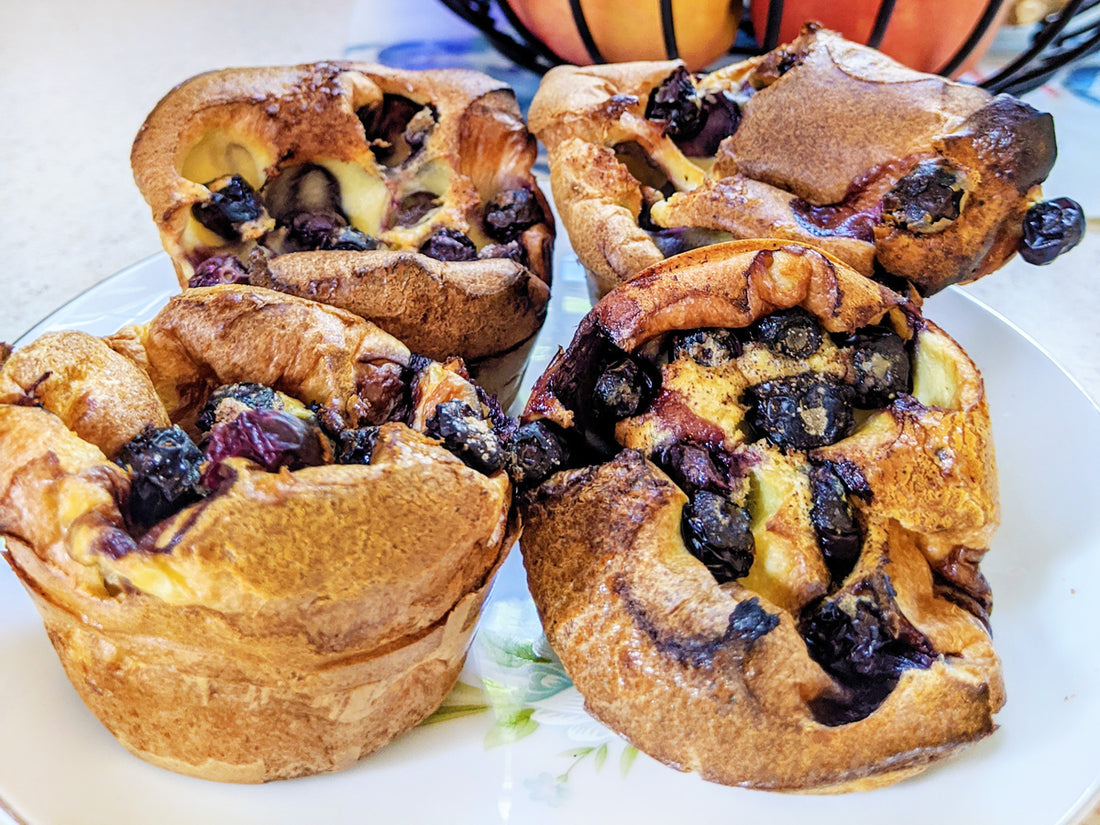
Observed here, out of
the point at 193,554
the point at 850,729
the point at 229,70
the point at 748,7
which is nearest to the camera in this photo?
the point at 193,554

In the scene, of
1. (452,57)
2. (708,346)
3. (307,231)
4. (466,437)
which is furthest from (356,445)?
(452,57)

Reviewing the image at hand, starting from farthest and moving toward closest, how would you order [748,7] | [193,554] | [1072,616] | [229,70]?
[748,7] → [229,70] → [1072,616] → [193,554]

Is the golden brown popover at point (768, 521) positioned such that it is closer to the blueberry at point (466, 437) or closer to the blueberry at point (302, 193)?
the blueberry at point (466, 437)

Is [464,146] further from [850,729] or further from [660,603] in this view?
[850,729]

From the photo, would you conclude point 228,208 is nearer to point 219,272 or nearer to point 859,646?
point 219,272

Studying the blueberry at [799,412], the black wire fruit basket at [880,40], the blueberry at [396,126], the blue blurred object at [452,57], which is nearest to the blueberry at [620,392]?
the blueberry at [799,412]

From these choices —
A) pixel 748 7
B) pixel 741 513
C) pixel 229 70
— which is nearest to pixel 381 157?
pixel 229 70
